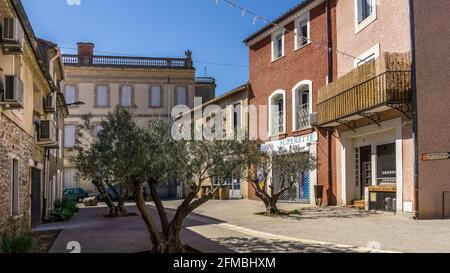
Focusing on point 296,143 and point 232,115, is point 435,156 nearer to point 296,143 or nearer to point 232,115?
point 296,143

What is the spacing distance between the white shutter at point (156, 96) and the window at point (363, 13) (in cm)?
2365

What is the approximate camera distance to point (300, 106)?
74.4ft

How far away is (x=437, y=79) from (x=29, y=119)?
11843mm

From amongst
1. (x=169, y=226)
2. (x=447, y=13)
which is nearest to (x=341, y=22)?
(x=447, y=13)

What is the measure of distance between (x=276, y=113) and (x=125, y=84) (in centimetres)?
1858

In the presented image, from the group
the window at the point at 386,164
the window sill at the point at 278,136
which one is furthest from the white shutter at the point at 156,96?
the window at the point at 386,164

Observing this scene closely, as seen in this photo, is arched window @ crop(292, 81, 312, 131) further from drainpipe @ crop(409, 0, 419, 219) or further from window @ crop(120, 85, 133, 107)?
window @ crop(120, 85, 133, 107)

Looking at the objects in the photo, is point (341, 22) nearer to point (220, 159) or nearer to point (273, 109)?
point (273, 109)

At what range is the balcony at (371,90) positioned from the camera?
14586 millimetres

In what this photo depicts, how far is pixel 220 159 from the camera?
32.3 feet

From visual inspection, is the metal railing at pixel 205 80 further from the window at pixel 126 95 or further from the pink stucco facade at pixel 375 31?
the pink stucco facade at pixel 375 31

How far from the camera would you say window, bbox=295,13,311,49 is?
2228 centimetres

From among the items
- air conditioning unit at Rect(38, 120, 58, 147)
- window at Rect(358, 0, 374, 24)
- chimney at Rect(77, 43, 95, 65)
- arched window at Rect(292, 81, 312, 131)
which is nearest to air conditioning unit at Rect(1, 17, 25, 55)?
air conditioning unit at Rect(38, 120, 58, 147)

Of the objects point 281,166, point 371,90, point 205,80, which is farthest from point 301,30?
point 205,80
